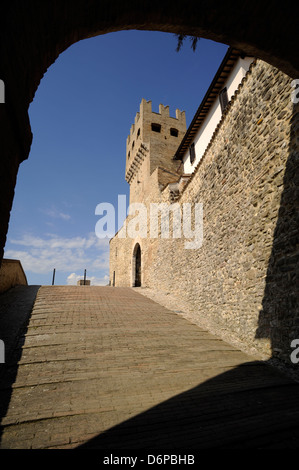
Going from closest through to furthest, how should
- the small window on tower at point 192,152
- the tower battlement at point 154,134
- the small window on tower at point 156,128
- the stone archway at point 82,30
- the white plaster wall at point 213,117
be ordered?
the stone archway at point 82,30 → the white plaster wall at point 213,117 → the small window on tower at point 192,152 → the tower battlement at point 154,134 → the small window on tower at point 156,128

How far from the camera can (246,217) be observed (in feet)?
17.7

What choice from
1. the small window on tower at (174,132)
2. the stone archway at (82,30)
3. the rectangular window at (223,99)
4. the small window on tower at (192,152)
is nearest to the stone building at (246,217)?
the rectangular window at (223,99)

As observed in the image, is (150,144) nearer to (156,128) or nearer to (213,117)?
(156,128)

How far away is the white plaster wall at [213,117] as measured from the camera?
7623 mm

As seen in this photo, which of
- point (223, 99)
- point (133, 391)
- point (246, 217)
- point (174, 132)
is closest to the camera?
point (133, 391)

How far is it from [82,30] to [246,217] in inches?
176

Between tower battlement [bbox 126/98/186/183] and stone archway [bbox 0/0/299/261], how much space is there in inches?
618

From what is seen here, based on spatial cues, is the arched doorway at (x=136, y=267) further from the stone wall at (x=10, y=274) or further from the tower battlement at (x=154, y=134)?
the stone wall at (x=10, y=274)

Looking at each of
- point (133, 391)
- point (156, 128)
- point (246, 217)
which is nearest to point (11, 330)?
point (133, 391)

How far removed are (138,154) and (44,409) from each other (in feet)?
63.7

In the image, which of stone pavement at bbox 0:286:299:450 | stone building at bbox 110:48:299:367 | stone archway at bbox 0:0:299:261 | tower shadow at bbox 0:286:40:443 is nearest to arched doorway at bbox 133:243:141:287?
stone building at bbox 110:48:299:367

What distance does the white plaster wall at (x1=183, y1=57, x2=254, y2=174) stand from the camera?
762 centimetres

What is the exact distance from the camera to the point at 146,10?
7.57 feet

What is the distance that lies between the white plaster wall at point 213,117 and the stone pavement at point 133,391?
7882mm
